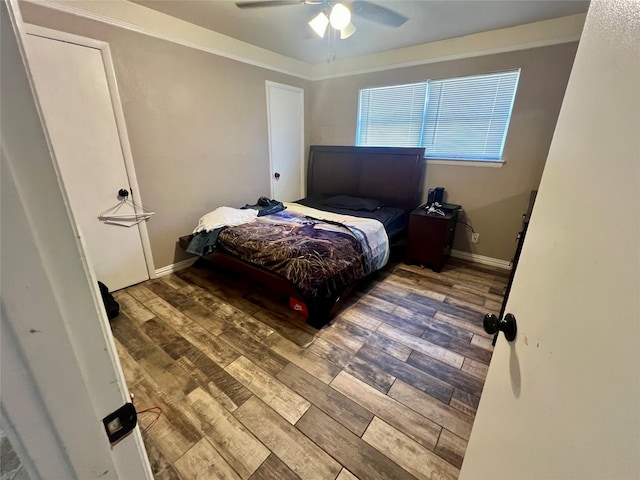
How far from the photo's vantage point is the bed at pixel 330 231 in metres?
2.18

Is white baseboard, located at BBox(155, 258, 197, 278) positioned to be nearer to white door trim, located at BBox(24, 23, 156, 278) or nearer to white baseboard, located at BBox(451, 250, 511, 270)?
white door trim, located at BBox(24, 23, 156, 278)

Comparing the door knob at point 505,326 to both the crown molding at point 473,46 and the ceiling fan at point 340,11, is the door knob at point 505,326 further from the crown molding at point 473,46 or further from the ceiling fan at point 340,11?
the crown molding at point 473,46

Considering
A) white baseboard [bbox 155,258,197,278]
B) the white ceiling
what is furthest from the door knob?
white baseboard [bbox 155,258,197,278]

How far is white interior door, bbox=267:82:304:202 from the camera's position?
3771 mm

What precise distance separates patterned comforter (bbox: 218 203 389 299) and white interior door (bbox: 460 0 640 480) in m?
1.47

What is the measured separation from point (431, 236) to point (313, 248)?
155 cm

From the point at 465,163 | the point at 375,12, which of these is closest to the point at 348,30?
the point at 375,12

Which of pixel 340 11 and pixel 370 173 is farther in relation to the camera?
pixel 370 173

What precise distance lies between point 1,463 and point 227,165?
11.0 ft

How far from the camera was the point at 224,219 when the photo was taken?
114 inches

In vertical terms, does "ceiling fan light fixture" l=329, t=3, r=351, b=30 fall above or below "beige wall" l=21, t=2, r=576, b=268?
above

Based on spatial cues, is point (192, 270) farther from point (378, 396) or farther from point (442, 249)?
point (442, 249)

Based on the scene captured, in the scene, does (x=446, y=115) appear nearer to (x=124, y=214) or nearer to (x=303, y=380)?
(x=303, y=380)

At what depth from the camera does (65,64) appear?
2121 mm
